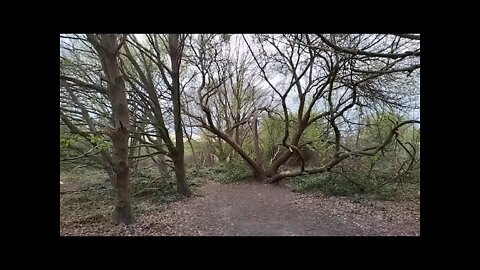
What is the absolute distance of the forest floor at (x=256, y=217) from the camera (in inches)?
104

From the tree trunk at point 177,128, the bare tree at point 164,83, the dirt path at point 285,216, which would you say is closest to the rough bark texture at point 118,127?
the dirt path at point 285,216

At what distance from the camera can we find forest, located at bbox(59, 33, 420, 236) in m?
2.79

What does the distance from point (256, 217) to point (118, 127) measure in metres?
1.77

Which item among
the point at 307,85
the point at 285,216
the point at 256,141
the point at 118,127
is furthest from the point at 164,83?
the point at 285,216

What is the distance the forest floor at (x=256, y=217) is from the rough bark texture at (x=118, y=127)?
191 millimetres

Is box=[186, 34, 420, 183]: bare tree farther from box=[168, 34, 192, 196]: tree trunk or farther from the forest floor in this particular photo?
the forest floor

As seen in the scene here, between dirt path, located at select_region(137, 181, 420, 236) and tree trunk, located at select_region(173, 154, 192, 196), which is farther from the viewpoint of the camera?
tree trunk, located at select_region(173, 154, 192, 196)

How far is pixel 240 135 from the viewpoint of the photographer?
19.2ft

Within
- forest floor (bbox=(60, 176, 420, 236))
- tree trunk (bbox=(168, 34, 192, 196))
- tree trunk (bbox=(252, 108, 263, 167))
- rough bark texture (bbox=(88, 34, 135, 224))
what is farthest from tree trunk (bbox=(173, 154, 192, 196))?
tree trunk (bbox=(252, 108, 263, 167))

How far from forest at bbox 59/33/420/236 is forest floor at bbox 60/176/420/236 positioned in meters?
0.02

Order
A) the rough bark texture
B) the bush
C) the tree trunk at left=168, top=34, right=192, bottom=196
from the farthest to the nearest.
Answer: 1. the bush
2. the tree trunk at left=168, top=34, right=192, bottom=196
3. the rough bark texture
